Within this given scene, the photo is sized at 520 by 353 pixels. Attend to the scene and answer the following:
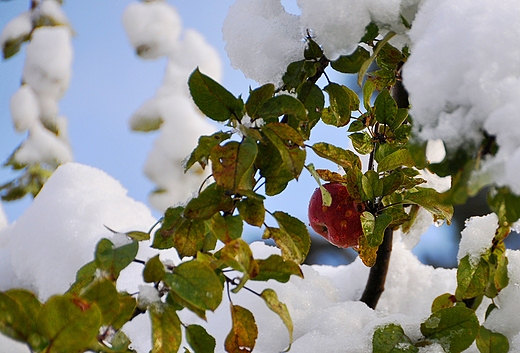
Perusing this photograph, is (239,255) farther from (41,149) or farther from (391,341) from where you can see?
(41,149)

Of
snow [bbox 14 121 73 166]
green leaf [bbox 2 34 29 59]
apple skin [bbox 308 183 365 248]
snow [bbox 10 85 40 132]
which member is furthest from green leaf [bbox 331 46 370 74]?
green leaf [bbox 2 34 29 59]

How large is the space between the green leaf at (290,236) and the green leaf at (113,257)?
0.12m

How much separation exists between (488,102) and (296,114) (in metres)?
0.16

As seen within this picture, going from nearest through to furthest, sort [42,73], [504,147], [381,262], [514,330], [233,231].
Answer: [504,147]
[233,231]
[514,330]
[381,262]
[42,73]

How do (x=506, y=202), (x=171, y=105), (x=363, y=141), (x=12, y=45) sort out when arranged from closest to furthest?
(x=506, y=202) → (x=363, y=141) → (x=171, y=105) → (x=12, y=45)

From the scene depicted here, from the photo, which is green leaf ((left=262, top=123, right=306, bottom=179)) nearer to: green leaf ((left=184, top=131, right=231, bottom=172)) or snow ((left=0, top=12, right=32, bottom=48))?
green leaf ((left=184, top=131, right=231, bottom=172))

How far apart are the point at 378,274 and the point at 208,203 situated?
1.38 ft

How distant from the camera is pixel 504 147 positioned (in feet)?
1.00

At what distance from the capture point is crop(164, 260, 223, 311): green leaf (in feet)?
1.20

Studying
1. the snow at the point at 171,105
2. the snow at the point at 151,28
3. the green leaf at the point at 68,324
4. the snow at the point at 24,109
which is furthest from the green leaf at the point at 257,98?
the snow at the point at 24,109

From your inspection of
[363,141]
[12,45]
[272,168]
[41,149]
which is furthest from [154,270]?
[12,45]

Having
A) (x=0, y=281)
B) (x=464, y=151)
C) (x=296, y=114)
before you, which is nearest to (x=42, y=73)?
(x=0, y=281)

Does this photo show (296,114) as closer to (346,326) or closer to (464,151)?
(464,151)

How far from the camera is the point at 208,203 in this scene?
Answer: 0.43 metres
